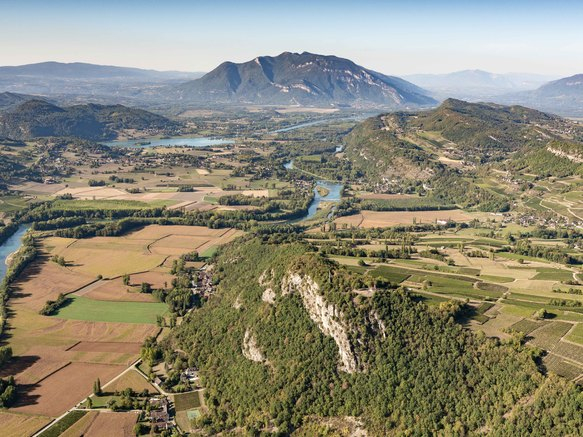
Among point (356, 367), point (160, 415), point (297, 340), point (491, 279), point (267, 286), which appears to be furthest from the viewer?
point (491, 279)

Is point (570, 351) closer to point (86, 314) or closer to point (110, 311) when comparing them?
point (110, 311)

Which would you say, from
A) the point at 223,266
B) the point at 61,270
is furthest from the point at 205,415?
the point at 61,270

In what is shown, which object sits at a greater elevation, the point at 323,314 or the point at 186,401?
the point at 323,314

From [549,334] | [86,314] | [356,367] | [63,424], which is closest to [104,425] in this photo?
[63,424]

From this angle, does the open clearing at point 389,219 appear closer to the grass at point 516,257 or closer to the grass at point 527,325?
the grass at point 516,257

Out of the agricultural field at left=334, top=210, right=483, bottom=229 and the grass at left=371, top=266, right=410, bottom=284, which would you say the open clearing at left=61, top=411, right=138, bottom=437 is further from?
the agricultural field at left=334, top=210, right=483, bottom=229

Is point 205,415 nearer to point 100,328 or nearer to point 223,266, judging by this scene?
point 100,328

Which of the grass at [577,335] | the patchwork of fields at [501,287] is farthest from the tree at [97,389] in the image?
the grass at [577,335]
